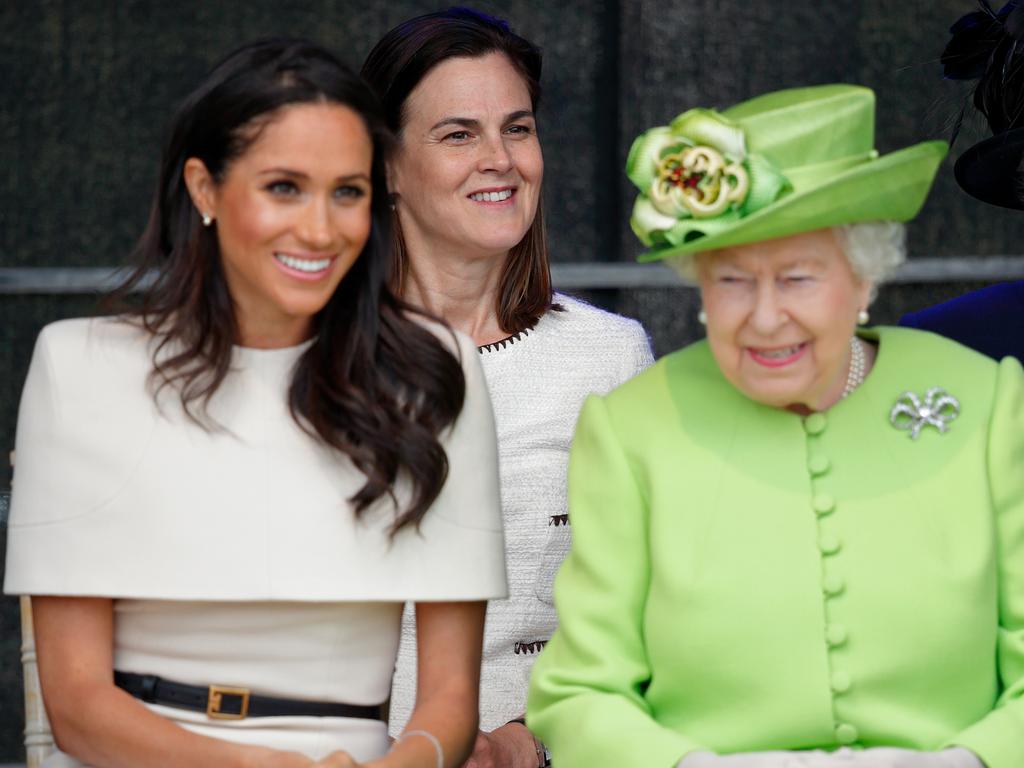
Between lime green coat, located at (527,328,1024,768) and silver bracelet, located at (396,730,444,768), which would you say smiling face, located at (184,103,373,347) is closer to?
lime green coat, located at (527,328,1024,768)

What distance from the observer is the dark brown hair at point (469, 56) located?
3.86 meters

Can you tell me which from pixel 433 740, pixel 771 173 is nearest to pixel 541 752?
pixel 433 740

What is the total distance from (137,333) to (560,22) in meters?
2.56

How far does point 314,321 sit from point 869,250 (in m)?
0.92

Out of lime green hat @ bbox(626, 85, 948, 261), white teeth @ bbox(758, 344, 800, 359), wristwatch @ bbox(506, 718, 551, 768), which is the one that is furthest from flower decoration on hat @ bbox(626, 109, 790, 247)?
wristwatch @ bbox(506, 718, 551, 768)

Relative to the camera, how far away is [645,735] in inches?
109

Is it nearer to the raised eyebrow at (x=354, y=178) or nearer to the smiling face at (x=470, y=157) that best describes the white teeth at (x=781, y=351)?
the raised eyebrow at (x=354, y=178)

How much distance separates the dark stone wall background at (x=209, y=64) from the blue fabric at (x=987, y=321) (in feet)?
5.30

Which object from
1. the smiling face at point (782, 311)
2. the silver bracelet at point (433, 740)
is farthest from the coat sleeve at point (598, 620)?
the smiling face at point (782, 311)

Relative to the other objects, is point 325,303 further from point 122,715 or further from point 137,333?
point 122,715

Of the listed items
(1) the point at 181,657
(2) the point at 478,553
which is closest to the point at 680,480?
(2) the point at 478,553

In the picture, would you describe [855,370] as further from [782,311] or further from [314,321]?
[314,321]

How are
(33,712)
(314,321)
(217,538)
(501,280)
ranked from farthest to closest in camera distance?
(501,280)
(33,712)
(314,321)
(217,538)

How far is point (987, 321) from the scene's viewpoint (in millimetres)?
3676
